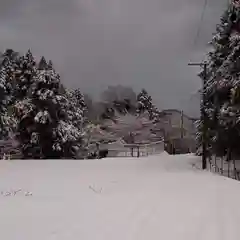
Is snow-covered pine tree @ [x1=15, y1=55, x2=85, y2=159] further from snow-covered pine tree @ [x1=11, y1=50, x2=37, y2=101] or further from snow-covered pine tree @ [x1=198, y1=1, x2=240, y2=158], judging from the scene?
snow-covered pine tree @ [x1=198, y1=1, x2=240, y2=158]

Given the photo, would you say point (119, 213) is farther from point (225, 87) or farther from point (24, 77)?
point (24, 77)

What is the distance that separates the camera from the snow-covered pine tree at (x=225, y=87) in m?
21.9

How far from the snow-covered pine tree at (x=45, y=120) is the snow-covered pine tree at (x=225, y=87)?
40.9ft

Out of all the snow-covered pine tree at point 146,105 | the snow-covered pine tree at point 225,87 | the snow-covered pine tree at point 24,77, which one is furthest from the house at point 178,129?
the snow-covered pine tree at point 225,87

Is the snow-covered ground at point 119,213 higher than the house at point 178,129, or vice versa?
the house at point 178,129

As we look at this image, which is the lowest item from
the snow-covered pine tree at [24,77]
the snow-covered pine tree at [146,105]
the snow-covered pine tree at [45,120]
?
the snow-covered pine tree at [45,120]

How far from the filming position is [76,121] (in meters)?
43.2

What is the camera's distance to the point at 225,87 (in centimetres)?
2394

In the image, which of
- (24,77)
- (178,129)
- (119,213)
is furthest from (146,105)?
(119,213)

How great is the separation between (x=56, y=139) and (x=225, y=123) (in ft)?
55.0

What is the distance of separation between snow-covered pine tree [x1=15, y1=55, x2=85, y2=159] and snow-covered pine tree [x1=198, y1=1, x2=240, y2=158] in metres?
12.5

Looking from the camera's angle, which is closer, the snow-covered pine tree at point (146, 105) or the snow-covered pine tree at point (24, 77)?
the snow-covered pine tree at point (24, 77)

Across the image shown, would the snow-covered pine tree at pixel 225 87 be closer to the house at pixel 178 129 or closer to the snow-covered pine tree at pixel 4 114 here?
the snow-covered pine tree at pixel 4 114

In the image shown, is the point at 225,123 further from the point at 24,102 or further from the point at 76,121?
the point at 76,121
